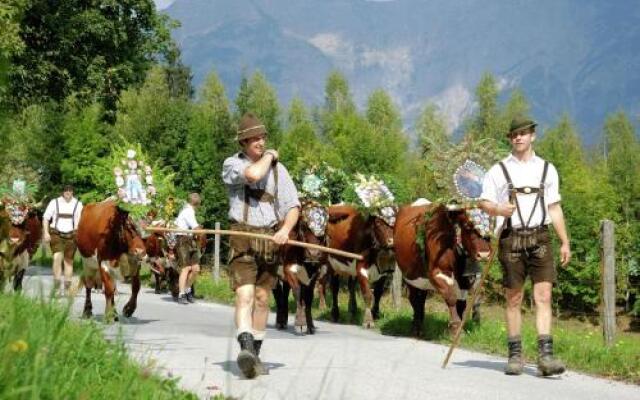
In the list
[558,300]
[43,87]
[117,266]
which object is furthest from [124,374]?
[558,300]

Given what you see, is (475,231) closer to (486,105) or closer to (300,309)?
(300,309)

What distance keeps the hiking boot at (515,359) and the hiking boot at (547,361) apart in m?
0.20

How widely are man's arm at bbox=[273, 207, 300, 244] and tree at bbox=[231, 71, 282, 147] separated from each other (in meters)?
41.1

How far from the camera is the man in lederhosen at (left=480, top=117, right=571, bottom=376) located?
905 centimetres

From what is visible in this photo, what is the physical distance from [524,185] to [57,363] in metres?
5.34

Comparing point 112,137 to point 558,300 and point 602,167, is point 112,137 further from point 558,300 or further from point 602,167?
point 602,167

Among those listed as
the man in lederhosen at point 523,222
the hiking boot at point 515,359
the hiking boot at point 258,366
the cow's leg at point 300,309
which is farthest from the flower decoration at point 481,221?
the hiking boot at point 258,366

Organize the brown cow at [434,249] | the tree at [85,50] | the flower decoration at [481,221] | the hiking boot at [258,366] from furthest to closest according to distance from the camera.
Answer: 1. the tree at [85,50]
2. the brown cow at [434,249]
3. the flower decoration at [481,221]
4. the hiking boot at [258,366]

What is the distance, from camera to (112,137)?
41.3 metres

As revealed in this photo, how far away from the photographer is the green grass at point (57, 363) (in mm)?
3686

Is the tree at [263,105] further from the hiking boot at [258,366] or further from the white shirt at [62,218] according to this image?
the hiking boot at [258,366]

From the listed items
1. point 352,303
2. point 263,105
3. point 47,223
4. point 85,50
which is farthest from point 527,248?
point 263,105

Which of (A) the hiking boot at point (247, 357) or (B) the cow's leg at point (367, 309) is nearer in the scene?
(A) the hiking boot at point (247, 357)

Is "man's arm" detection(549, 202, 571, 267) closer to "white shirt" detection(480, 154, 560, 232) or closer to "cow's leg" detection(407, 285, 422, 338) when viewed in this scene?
"white shirt" detection(480, 154, 560, 232)
